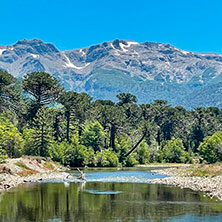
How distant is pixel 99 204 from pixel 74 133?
302 feet

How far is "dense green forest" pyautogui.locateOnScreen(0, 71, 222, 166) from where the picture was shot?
390 ft

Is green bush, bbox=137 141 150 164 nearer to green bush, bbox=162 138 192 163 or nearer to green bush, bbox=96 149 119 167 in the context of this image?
green bush, bbox=162 138 192 163

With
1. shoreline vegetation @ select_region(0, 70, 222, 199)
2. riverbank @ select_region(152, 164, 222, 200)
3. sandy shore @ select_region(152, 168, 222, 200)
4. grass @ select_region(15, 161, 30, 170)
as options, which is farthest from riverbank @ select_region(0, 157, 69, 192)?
riverbank @ select_region(152, 164, 222, 200)

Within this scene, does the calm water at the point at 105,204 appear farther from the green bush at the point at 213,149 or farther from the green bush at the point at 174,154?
the green bush at the point at 174,154

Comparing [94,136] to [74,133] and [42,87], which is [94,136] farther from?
[42,87]

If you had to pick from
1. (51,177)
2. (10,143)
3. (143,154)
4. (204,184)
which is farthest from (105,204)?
(143,154)

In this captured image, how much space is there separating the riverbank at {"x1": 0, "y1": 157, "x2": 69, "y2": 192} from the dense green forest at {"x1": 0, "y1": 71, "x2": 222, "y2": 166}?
7.08 metres

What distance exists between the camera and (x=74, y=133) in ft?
474

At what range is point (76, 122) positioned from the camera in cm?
14950

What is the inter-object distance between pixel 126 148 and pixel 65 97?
26.2 meters

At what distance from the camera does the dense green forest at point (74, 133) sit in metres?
119

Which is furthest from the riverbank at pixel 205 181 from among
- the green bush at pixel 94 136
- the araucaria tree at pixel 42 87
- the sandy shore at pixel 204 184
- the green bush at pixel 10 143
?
the araucaria tree at pixel 42 87

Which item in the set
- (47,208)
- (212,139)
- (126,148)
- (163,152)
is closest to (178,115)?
(163,152)

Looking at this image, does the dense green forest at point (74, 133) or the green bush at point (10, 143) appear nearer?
the green bush at point (10, 143)
